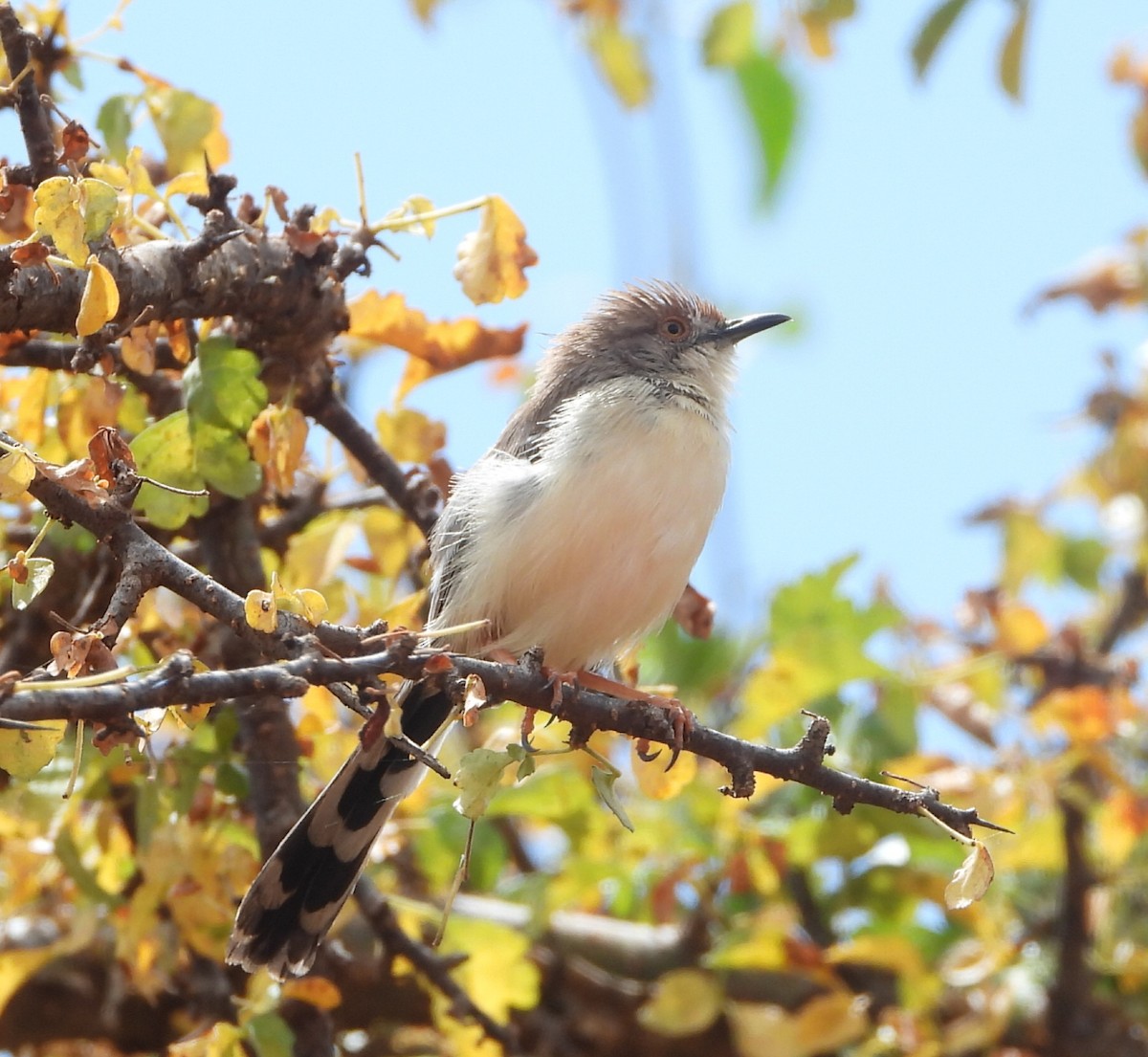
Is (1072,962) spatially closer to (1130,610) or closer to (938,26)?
(1130,610)

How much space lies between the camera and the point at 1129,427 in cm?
602

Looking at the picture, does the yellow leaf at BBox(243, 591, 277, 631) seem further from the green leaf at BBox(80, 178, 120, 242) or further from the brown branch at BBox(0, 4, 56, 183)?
the brown branch at BBox(0, 4, 56, 183)

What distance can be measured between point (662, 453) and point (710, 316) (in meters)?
1.21

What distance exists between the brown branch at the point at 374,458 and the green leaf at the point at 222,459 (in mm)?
598

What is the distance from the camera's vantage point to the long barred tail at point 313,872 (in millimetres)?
3541

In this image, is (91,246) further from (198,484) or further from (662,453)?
(662,453)

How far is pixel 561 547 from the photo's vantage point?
405 centimetres

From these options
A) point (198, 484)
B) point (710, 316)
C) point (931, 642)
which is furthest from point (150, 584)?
point (931, 642)

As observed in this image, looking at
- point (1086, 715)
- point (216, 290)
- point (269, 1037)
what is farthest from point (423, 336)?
point (1086, 715)

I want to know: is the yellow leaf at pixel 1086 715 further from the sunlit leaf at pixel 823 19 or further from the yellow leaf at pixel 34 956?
the yellow leaf at pixel 34 956

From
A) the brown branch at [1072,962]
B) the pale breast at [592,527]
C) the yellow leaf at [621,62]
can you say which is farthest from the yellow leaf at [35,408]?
the brown branch at [1072,962]

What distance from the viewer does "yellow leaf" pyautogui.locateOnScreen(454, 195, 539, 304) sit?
11.0ft

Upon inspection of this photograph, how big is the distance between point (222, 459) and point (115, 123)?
942 millimetres

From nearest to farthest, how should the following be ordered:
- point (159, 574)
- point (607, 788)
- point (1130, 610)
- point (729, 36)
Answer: point (159, 574), point (607, 788), point (729, 36), point (1130, 610)
